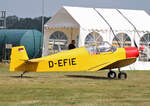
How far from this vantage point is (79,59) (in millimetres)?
17547

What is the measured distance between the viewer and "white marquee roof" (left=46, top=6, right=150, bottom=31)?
85.2 ft

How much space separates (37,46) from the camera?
3825 cm

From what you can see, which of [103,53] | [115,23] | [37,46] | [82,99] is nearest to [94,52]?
[103,53]

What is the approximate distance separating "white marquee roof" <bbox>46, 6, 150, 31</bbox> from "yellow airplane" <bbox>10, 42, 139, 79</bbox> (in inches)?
290

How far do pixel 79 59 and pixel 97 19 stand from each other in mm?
9724

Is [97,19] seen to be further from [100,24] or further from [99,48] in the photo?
[99,48]

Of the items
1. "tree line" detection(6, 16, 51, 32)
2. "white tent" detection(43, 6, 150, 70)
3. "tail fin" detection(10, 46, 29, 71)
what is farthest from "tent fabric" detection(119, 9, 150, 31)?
"tree line" detection(6, 16, 51, 32)

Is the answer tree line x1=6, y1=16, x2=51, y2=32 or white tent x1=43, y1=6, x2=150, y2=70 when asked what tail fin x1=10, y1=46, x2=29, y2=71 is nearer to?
white tent x1=43, y1=6, x2=150, y2=70

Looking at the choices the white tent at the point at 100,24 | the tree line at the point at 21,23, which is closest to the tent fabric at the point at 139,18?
the white tent at the point at 100,24

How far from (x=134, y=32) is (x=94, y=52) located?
951 cm

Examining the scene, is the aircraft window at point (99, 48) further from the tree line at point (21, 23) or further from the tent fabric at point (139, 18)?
the tree line at point (21, 23)

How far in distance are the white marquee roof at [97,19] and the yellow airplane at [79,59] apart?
7.37m

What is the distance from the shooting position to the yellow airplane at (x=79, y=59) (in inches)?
662

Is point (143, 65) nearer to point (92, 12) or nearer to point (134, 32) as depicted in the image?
point (134, 32)
